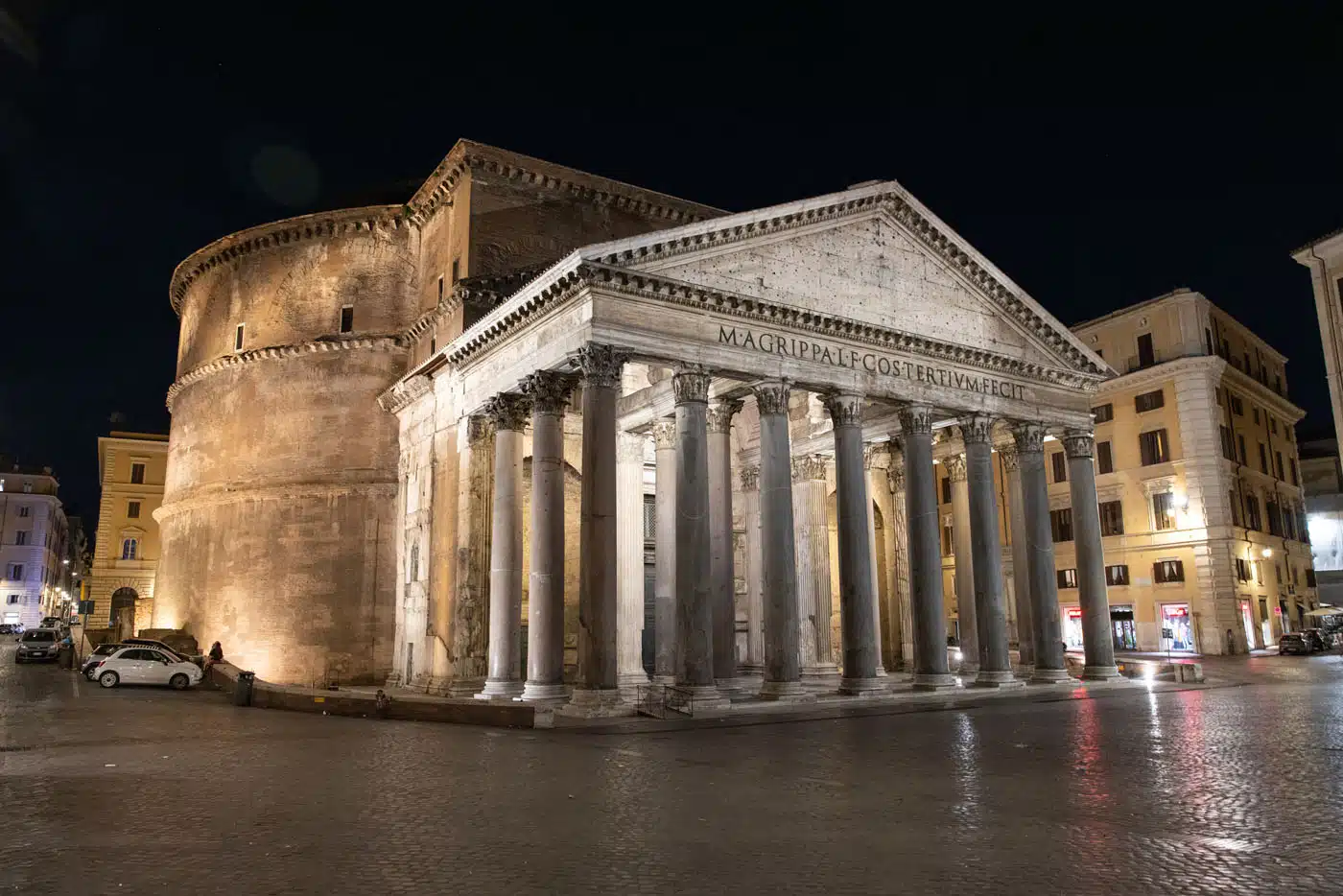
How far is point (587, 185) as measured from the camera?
85.5ft

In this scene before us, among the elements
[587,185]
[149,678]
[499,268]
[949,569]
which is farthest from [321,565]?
[949,569]

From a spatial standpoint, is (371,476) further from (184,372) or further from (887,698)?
(887,698)

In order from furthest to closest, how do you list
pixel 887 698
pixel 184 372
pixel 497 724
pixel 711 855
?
pixel 184 372 < pixel 887 698 < pixel 497 724 < pixel 711 855

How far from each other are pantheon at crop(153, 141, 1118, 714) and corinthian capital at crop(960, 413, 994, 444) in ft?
0.20

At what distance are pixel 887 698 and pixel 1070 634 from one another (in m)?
25.4

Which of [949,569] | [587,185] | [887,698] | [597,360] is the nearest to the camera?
[597,360]

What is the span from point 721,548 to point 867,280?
21.9 ft

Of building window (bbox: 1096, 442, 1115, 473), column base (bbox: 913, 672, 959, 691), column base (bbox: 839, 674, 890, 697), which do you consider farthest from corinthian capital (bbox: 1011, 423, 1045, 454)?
building window (bbox: 1096, 442, 1115, 473)

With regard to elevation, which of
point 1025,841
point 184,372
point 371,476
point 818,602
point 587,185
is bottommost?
point 1025,841

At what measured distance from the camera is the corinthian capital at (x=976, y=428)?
22359 mm

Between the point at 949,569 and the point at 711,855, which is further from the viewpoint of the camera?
the point at 949,569

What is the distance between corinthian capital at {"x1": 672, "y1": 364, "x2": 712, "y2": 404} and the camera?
18.1 meters

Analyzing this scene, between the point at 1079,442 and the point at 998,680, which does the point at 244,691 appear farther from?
the point at 1079,442

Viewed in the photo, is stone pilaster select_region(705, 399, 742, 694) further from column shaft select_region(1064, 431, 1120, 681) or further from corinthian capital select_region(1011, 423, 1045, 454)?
column shaft select_region(1064, 431, 1120, 681)
